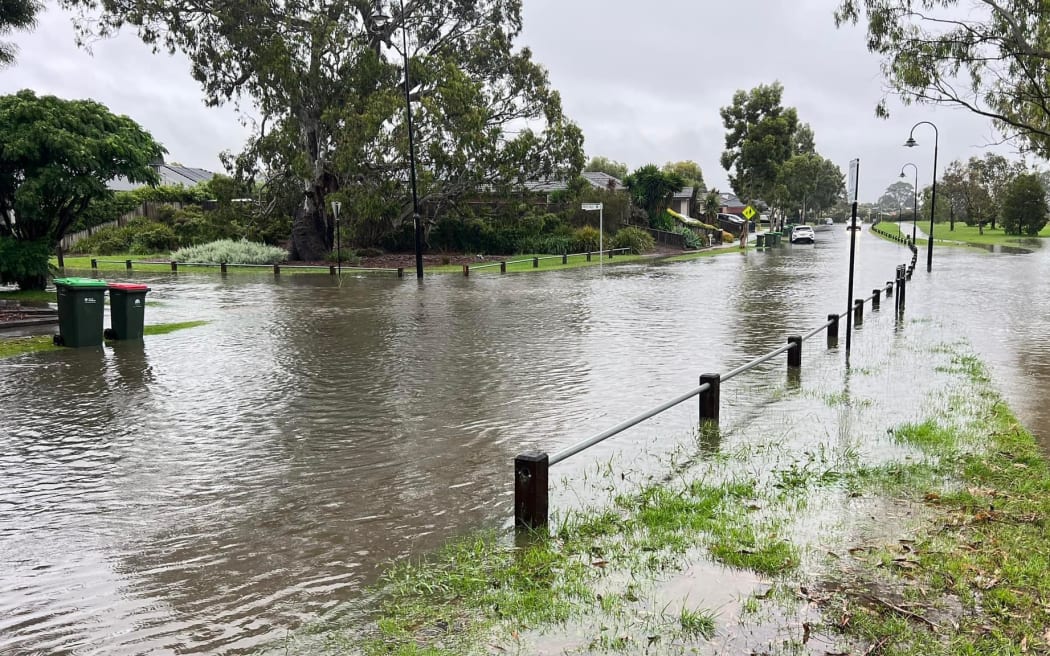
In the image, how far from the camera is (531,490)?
5.14m

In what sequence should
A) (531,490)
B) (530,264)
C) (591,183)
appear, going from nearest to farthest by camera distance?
1. (531,490)
2. (530,264)
3. (591,183)

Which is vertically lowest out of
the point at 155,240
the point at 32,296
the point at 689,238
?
the point at 32,296

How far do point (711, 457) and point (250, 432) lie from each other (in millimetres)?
4629

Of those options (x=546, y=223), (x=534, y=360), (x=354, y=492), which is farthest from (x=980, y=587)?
(x=546, y=223)

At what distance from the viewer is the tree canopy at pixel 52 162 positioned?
57.7ft

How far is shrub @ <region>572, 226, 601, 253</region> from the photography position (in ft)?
148

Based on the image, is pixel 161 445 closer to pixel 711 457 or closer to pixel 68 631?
pixel 68 631

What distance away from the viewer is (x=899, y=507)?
5613 mm

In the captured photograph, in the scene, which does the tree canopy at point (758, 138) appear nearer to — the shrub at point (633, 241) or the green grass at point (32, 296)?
the shrub at point (633, 241)

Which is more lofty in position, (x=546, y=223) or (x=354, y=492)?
(x=546, y=223)

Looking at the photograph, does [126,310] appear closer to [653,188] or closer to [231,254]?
[231,254]

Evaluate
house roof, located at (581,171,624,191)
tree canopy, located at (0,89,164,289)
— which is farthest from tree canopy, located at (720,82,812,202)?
tree canopy, located at (0,89,164,289)

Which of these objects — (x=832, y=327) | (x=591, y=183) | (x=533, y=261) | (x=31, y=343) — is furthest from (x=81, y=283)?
(x=591, y=183)

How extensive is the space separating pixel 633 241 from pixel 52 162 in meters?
34.5
